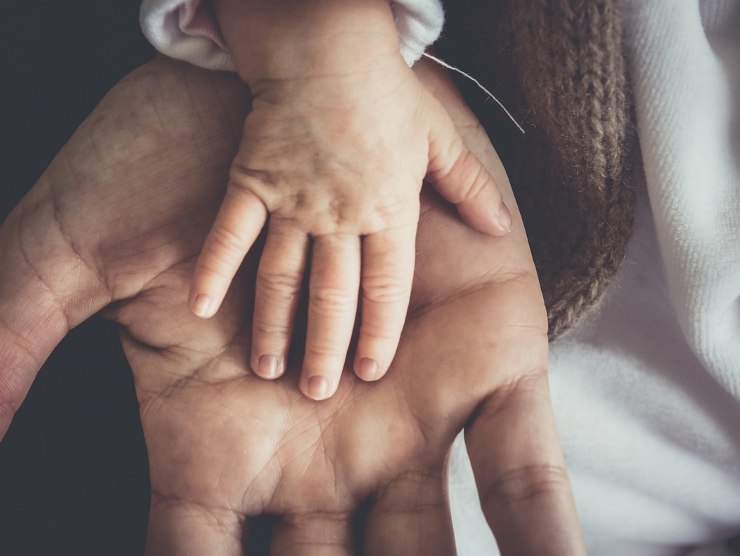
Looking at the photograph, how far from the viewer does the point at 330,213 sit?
2.55 ft

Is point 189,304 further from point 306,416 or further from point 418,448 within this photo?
point 418,448

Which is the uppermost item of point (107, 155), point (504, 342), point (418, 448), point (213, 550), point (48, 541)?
point (107, 155)

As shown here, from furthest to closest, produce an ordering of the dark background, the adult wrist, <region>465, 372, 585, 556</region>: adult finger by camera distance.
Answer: the dark background
the adult wrist
<region>465, 372, 585, 556</region>: adult finger

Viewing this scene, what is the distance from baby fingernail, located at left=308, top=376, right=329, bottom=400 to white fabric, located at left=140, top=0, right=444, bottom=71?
413mm

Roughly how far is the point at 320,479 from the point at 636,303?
0.51 metres

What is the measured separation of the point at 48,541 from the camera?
1037mm

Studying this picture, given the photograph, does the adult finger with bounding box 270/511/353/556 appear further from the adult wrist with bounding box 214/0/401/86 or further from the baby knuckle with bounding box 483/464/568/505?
the adult wrist with bounding box 214/0/401/86

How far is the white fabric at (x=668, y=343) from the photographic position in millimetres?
808

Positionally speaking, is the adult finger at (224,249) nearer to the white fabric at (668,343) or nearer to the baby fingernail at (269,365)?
the baby fingernail at (269,365)

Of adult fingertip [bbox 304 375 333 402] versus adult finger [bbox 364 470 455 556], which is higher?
adult fingertip [bbox 304 375 333 402]

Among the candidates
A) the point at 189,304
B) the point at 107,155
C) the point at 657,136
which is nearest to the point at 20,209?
the point at 107,155

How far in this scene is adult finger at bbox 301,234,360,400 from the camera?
2.57 ft

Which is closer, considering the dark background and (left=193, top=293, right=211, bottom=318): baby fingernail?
(left=193, top=293, right=211, bottom=318): baby fingernail

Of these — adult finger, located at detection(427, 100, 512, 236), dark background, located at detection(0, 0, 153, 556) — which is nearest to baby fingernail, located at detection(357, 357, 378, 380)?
adult finger, located at detection(427, 100, 512, 236)
